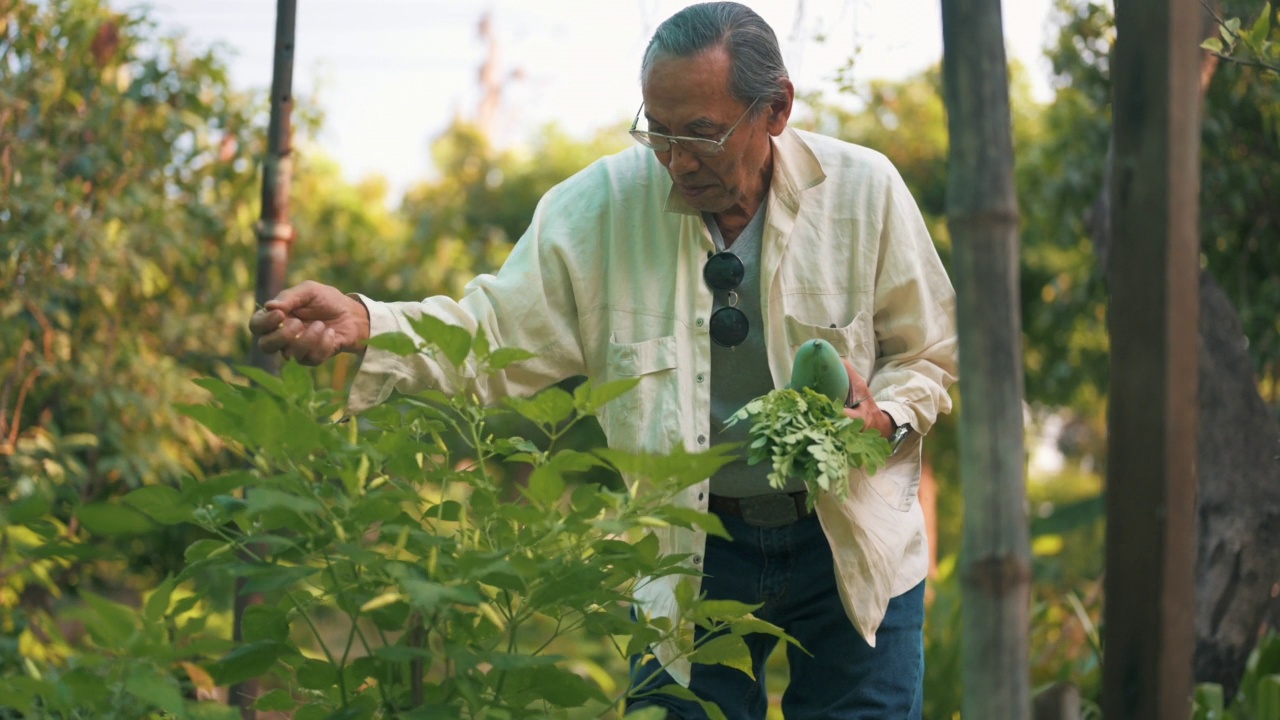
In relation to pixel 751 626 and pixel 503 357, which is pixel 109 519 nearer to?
pixel 503 357

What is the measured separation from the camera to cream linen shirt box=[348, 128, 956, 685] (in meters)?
2.32

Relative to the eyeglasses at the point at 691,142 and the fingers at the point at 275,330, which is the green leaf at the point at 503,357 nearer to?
the fingers at the point at 275,330

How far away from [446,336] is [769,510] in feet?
3.24

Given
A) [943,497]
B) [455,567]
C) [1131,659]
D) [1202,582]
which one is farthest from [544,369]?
[943,497]

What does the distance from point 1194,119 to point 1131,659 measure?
1.80 ft

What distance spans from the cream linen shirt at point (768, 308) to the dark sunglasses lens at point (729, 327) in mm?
28

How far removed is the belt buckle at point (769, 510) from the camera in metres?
2.36

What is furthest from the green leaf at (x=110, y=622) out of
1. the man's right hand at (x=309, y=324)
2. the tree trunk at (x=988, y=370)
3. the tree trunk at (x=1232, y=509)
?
the tree trunk at (x=1232, y=509)

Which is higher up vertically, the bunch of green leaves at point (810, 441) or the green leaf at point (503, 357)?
the green leaf at point (503, 357)

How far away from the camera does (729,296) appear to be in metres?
2.40

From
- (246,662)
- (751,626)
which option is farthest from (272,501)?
(751,626)

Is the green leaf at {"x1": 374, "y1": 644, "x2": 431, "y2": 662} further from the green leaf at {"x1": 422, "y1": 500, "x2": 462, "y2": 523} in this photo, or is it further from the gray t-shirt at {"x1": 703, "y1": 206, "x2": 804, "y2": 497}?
the gray t-shirt at {"x1": 703, "y1": 206, "x2": 804, "y2": 497}

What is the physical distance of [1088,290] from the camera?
24.1 ft

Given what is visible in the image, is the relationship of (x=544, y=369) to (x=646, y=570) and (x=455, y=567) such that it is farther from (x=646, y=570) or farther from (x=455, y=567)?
(x=455, y=567)
